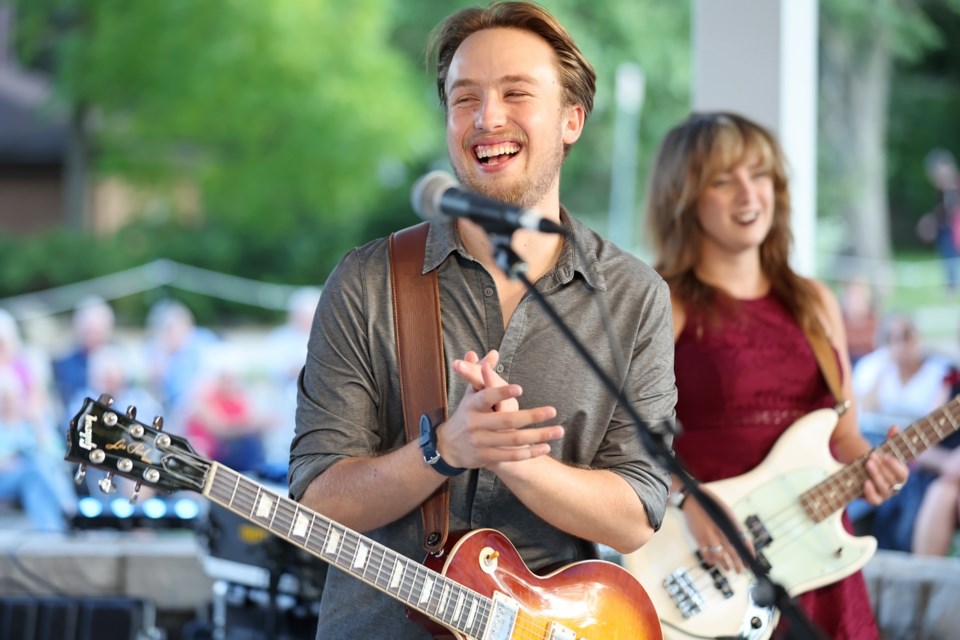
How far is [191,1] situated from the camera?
19.7 metres

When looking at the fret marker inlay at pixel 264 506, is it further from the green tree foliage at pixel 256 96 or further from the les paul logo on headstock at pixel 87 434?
the green tree foliage at pixel 256 96

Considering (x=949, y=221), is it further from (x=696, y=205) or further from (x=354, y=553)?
(x=354, y=553)

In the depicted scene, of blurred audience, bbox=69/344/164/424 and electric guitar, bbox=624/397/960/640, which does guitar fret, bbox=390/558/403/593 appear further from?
blurred audience, bbox=69/344/164/424

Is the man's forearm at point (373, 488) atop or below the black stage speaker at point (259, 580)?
atop

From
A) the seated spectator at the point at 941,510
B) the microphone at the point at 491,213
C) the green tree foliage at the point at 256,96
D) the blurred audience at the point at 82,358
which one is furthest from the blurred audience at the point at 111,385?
the green tree foliage at the point at 256,96

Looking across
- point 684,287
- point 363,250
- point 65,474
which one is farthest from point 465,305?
point 65,474

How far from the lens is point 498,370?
7.56ft

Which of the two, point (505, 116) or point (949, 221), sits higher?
point (949, 221)

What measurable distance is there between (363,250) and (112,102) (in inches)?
775

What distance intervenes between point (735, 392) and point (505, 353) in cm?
117

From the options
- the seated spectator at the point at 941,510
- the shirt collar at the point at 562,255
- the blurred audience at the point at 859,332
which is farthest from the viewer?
the blurred audience at the point at 859,332

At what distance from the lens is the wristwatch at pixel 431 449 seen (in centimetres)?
208

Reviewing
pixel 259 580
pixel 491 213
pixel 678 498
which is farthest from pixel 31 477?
pixel 491 213

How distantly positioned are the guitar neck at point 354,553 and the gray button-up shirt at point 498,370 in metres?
0.12
